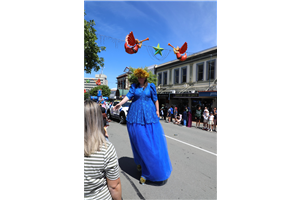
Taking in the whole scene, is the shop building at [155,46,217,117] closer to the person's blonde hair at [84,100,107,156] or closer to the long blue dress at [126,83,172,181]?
the long blue dress at [126,83,172,181]

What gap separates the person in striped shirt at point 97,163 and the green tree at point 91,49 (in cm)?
853

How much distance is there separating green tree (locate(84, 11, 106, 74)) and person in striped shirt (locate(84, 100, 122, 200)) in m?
8.53

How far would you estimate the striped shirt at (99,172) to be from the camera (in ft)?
3.72

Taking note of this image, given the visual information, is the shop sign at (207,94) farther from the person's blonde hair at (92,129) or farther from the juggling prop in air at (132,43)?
the person's blonde hair at (92,129)

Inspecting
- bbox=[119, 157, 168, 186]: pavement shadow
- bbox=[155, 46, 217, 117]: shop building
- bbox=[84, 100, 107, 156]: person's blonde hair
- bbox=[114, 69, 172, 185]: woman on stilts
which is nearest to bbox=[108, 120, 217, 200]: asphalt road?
bbox=[119, 157, 168, 186]: pavement shadow

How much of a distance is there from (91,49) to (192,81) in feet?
33.9

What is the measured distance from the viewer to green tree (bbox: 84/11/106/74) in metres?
8.75

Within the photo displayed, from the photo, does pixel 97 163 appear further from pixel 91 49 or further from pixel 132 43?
→ pixel 91 49

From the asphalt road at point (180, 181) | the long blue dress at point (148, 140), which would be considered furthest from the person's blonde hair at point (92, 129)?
the asphalt road at point (180, 181)
